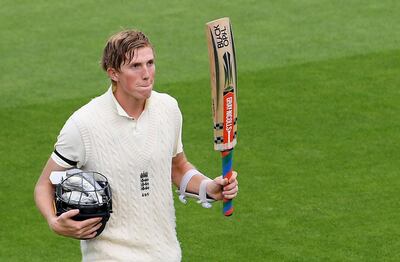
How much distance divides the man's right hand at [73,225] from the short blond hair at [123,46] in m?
0.78


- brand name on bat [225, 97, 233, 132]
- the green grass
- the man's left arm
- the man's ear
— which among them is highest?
the man's ear

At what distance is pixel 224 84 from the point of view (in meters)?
6.58

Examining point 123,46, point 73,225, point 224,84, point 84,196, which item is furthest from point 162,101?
point 73,225

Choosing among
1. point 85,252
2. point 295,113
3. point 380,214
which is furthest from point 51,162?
point 295,113

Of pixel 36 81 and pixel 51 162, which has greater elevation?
pixel 51 162

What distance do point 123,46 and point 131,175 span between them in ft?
2.17

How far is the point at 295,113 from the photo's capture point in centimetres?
1261

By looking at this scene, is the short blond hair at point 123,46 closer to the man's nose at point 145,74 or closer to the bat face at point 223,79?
the man's nose at point 145,74

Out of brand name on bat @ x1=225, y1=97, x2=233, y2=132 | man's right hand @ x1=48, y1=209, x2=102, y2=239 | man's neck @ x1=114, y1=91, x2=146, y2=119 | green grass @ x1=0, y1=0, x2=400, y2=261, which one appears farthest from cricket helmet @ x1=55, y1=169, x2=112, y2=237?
green grass @ x1=0, y1=0, x2=400, y2=261

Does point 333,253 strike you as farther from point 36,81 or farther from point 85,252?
point 36,81

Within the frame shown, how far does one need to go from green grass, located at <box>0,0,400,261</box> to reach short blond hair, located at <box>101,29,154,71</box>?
141 inches

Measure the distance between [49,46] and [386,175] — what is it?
215 inches

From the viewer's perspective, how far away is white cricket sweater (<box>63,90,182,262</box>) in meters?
6.41

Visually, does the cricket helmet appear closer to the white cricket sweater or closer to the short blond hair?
the white cricket sweater
